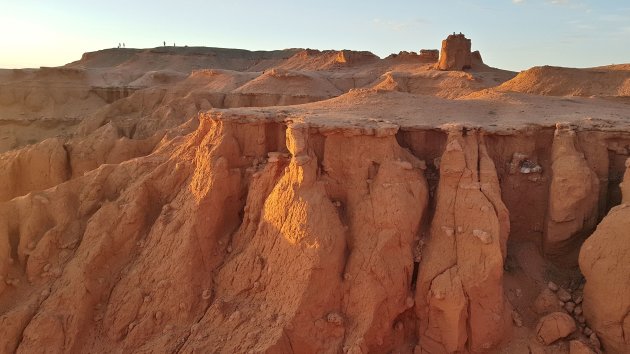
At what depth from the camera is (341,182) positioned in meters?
8.51

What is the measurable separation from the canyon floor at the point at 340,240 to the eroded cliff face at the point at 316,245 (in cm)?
3

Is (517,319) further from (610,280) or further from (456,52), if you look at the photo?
(456,52)

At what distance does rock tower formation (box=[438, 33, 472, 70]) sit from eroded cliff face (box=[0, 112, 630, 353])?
18.2 meters

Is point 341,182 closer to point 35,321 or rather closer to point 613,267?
point 613,267

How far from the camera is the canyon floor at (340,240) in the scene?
7.51 meters

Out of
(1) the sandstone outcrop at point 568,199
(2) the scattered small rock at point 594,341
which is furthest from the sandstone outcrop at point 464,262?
(2) the scattered small rock at point 594,341

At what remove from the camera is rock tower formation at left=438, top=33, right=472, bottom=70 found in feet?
84.1

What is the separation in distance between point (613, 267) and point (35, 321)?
9.08 m

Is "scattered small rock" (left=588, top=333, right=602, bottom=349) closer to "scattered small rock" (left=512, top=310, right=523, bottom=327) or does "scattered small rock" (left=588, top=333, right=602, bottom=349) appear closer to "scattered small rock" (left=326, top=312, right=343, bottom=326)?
"scattered small rock" (left=512, top=310, right=523, bottom=327)

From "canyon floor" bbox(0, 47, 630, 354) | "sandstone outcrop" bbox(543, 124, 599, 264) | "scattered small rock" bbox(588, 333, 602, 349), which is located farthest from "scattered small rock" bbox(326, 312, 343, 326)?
"sandstone outcrop" bbox(543, 124, 599, 264)

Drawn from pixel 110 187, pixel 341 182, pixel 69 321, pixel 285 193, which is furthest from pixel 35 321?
pixel 341 182

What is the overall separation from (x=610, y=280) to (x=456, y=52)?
2052 cm

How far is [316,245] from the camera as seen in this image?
301 inches

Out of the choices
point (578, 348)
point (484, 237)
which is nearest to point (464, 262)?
point (484, 237)
